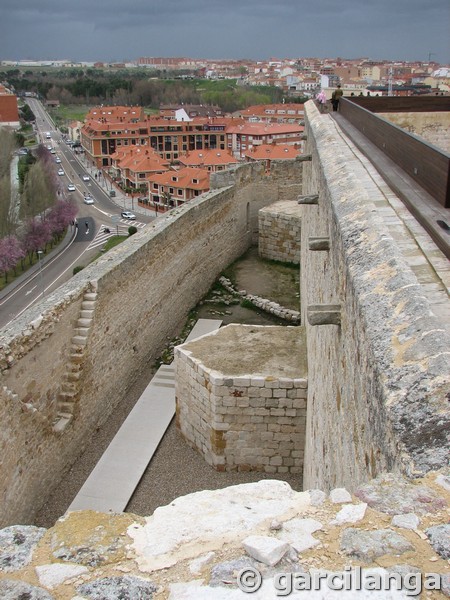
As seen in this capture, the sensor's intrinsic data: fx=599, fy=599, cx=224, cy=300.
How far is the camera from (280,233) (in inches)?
523

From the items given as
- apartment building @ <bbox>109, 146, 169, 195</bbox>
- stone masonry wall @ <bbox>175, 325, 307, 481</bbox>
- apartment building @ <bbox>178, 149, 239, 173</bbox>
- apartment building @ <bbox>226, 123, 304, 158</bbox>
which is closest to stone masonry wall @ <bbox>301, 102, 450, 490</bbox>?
stone masonry wall @ <bbox>175, 325, 307, 481</bbox>

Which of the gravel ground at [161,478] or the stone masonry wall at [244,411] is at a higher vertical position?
the stone masonry wall at [244,411]

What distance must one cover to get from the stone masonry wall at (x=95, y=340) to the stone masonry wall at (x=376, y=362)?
329 cm

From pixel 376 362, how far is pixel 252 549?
66 cm

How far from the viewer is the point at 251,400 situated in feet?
21.0

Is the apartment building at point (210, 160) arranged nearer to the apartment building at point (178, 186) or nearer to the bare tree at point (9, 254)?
the apartment building at point (178, 186)

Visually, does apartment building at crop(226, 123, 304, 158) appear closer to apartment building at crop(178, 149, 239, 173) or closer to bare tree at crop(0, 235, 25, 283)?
apartment building at crop(178, 149, 239, 173)

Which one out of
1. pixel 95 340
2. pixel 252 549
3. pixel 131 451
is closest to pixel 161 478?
pixel 131 451

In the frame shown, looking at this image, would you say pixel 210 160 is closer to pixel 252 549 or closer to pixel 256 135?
pixel 256 135

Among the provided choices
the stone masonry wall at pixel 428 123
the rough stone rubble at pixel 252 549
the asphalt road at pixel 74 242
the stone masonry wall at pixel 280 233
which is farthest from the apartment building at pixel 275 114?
the rough stone rubble at pixel 252 549

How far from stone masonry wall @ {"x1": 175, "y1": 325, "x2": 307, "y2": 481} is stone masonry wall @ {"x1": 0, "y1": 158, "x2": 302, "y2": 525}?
1209 mm

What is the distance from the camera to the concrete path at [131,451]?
20.1 feet

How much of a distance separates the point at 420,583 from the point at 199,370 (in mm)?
5389

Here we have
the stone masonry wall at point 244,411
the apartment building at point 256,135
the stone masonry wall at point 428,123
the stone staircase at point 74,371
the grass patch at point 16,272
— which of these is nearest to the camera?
the stone masonry wall at point 244,411
